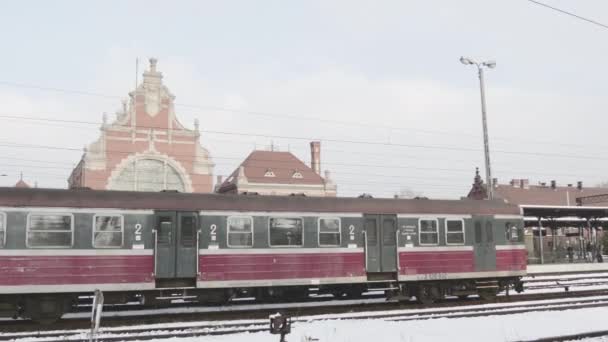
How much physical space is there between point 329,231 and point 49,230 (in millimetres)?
7347

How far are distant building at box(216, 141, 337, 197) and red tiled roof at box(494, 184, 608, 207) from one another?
24.8 meters

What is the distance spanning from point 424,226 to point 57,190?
10413mm

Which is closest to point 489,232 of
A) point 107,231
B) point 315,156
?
point 107,231

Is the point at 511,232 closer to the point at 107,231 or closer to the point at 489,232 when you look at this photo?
the point at 489,232

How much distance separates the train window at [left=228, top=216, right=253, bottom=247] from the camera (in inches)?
613

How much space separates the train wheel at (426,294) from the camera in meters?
17.7

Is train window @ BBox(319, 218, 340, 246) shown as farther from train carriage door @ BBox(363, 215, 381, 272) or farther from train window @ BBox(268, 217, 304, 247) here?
train carriage door @ BBox(363, 215, 381, 272)

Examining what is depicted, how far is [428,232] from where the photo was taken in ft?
58.3

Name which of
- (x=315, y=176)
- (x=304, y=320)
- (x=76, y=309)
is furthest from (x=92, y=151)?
(x=304, y=320)

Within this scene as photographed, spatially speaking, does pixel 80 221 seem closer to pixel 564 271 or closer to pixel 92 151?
pixel 564 271

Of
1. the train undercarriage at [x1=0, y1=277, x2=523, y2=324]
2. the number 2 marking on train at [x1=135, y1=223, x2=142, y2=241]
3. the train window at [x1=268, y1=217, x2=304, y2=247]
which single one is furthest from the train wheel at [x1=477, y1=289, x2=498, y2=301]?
the number 2 marking on train at [x1=135, y1=223, x2=142, y2=241]

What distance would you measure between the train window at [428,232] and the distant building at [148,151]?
1550 inches

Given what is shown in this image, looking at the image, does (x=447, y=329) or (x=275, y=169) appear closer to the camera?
(x=447, y=329)

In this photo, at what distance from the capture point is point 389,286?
1733cm
